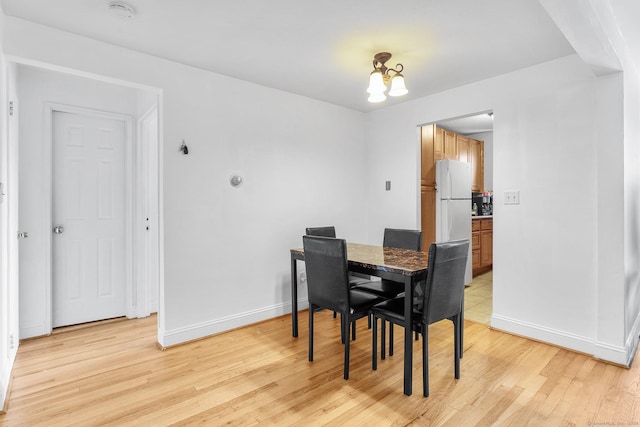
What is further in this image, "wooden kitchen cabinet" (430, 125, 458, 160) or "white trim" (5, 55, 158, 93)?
"wooden kitchen cabinet" (430, 125, 458, 160)

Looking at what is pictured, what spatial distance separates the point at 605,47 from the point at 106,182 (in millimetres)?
3991

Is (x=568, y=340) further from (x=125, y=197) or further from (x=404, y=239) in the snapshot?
(x=125, y=197)

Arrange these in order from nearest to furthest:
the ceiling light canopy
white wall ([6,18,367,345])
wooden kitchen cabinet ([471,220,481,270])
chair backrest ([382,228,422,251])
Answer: the ceiling light canopy → white wall ([6,18,367,345]) → chair backrest ([382,228,422,251]) → wooden kitchen cabinet ([471,220,481,270])

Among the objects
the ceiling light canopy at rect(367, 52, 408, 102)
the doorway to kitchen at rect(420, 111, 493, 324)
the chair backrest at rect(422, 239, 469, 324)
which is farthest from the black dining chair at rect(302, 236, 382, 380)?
the doorway to kitchen at rect(420, 111, 493, 324)

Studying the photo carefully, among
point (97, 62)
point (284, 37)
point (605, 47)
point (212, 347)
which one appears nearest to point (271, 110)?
point (284, 37)

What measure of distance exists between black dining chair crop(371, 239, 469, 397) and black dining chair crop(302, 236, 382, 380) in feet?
0.50

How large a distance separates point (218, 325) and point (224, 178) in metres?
1.30

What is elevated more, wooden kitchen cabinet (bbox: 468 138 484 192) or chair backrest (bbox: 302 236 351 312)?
wooden kitchen cabinet (bbox: 468 138 484 192)

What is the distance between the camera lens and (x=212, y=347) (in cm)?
272

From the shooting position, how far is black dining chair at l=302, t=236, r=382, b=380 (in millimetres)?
2166

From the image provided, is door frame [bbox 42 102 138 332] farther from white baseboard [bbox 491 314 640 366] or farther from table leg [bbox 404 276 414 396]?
white baseboard [bbox 491 314 640 366]

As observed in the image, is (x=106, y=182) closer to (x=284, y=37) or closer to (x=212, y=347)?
(x=212, y=347)

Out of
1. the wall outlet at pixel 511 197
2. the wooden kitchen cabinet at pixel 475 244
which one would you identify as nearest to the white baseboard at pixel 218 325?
the wall outlet at pixel 511 197

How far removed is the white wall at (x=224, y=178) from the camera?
256cm
